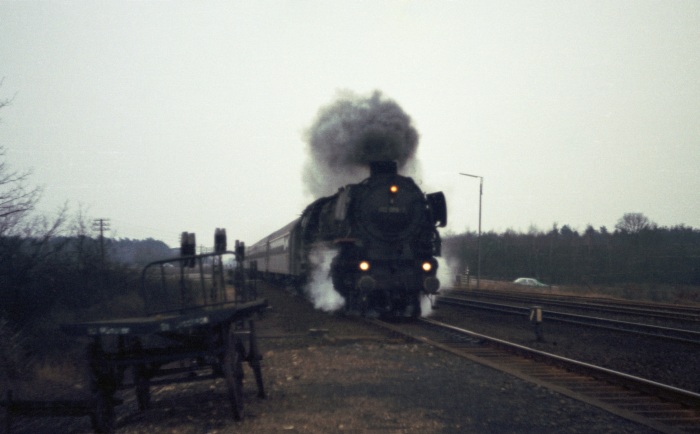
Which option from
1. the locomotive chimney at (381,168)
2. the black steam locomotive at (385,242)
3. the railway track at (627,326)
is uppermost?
the locomotive chimney at (381,168)

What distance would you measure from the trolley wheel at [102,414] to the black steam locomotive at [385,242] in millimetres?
9565

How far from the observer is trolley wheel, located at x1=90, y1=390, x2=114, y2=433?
5.91 meters

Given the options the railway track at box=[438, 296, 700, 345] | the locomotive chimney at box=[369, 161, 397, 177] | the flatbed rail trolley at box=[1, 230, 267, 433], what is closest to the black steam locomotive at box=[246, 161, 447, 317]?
the locomotive chimney at box=[369, 161, 397, 177]

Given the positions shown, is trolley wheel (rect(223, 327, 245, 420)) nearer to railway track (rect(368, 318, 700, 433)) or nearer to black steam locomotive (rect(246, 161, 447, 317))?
railway track (rect(368, 318, 700, 433))

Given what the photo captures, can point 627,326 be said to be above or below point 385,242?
below

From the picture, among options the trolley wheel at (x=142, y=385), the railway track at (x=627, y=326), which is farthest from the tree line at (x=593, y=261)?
the trolley wheel at (x=142, y=385)

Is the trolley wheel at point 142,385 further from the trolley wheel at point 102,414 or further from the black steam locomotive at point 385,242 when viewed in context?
the black steam locomotive at point 385,242

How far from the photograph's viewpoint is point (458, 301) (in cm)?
2409

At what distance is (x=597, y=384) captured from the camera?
8.16 m

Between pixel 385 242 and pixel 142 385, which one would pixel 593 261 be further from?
pixel 142 385

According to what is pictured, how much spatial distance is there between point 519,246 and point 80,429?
63488 mm

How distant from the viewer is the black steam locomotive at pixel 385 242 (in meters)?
15.9

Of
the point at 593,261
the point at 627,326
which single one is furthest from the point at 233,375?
the point at 593,261

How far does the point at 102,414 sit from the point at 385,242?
10.6 m
